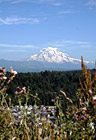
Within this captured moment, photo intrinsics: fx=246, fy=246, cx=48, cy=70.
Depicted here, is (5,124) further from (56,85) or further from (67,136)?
(56,85)

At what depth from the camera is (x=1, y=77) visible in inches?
117

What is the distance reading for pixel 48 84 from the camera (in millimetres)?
12953

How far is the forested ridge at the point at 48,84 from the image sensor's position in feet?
38.6

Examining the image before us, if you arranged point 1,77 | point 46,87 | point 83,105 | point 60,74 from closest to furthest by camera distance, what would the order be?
point 1,77
point 83,105
point 46,87
point 60,74

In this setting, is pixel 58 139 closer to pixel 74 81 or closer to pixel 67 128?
pixel 67 128

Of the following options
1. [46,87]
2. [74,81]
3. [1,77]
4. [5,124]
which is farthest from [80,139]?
[74,81]

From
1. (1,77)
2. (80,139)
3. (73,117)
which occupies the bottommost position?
(80,139)

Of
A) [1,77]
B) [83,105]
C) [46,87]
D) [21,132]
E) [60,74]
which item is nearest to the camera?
[1,77]

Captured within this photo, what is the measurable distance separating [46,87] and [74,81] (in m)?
1.81

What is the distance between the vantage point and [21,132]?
4.01 metres

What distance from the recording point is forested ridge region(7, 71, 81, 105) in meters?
11.8

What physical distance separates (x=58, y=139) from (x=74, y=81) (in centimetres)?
975

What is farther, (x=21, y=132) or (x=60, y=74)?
(x=60, y=74)

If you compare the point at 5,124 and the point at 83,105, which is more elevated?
the point at 83,105
